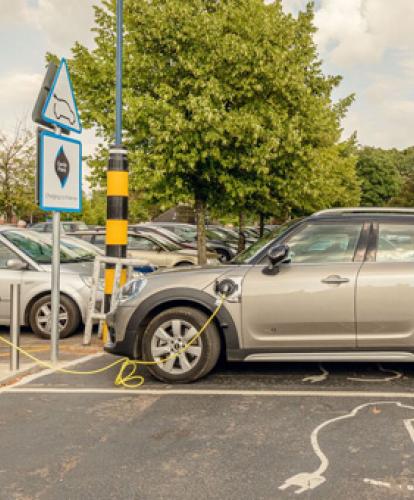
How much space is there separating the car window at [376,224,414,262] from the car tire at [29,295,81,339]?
4476mm

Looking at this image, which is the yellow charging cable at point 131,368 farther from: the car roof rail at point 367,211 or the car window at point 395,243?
the car window at point 395,243

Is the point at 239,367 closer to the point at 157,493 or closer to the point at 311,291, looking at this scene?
the point at 311,291

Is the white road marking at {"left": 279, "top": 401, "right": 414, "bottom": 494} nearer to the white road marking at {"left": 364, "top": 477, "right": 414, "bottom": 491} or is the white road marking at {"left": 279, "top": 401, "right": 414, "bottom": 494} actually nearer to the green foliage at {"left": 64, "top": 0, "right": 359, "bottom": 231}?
the white road marking at {"left": 364, "top": 477, "right": 414, "bottom": 491}

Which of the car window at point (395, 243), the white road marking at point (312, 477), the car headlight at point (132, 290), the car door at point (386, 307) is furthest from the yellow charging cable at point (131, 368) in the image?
the white road marking at point (312, 477)

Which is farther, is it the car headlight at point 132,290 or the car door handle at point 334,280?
the car headlight at point 132,290

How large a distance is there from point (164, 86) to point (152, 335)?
34.9 ft

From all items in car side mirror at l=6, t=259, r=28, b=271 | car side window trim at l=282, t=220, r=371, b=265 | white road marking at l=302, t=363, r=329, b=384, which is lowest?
white road marking at l=302, t=363, r=329, b=384

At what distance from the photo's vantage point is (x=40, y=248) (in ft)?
30.6

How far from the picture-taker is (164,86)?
15.3m

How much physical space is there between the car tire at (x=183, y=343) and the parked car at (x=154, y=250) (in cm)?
1017

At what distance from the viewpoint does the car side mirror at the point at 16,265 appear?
831 cm

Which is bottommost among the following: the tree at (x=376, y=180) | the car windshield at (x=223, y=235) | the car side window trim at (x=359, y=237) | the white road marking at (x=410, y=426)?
the white road marking at (x=410, y=426)

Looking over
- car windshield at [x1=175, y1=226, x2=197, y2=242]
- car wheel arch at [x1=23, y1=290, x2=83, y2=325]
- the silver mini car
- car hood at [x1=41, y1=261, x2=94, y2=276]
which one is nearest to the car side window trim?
the silver mini car

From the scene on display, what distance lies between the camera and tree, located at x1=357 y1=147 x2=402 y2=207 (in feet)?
277
